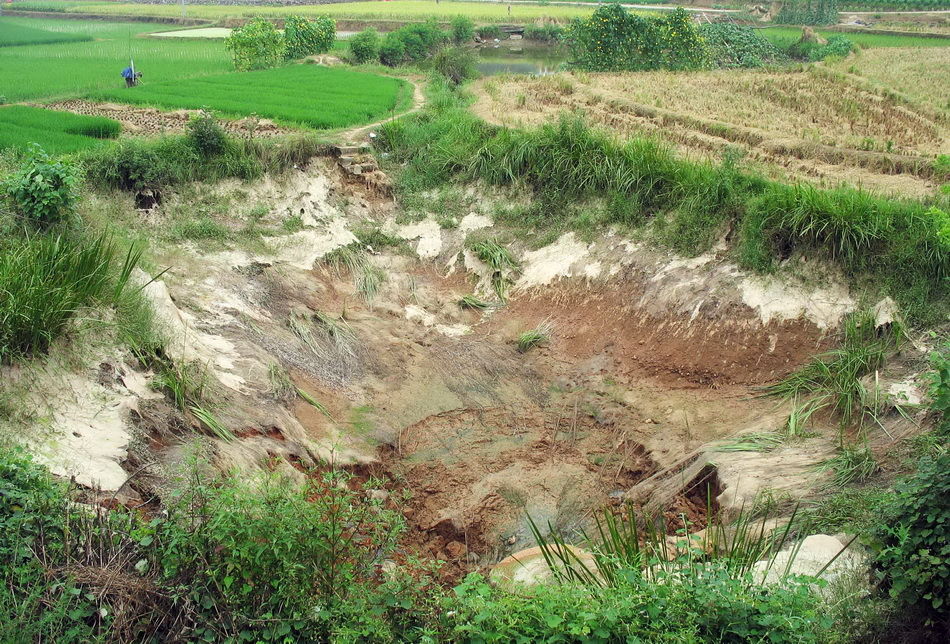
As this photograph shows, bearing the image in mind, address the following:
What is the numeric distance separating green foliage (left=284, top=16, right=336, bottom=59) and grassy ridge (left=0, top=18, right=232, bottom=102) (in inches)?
68.7

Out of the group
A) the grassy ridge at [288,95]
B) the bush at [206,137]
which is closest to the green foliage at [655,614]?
the bush at [206,137]

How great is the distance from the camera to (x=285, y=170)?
34.7ft

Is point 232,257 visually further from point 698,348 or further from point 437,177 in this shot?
point 698,348

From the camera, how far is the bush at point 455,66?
18616mm

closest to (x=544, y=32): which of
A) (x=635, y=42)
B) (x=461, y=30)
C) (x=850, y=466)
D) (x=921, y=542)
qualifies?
(x=461, y=30)

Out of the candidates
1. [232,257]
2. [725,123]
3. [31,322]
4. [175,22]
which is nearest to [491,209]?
[232,257]

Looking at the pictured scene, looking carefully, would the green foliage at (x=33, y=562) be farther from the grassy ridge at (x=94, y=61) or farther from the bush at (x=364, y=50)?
the bush at (x=364, y=50)

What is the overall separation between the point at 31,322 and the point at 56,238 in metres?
1.54

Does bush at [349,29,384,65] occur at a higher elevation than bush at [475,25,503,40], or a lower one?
lower

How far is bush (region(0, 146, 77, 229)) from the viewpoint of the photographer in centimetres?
662

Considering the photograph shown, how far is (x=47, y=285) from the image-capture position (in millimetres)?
5484

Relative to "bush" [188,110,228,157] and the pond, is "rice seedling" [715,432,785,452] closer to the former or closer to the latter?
"bush" [188,110,228,157]

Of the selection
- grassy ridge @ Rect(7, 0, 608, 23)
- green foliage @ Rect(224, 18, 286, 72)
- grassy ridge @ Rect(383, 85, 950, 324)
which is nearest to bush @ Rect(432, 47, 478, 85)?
green foliage @ Rect(224, 18, 286, 72)

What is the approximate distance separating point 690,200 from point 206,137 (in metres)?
6.03
